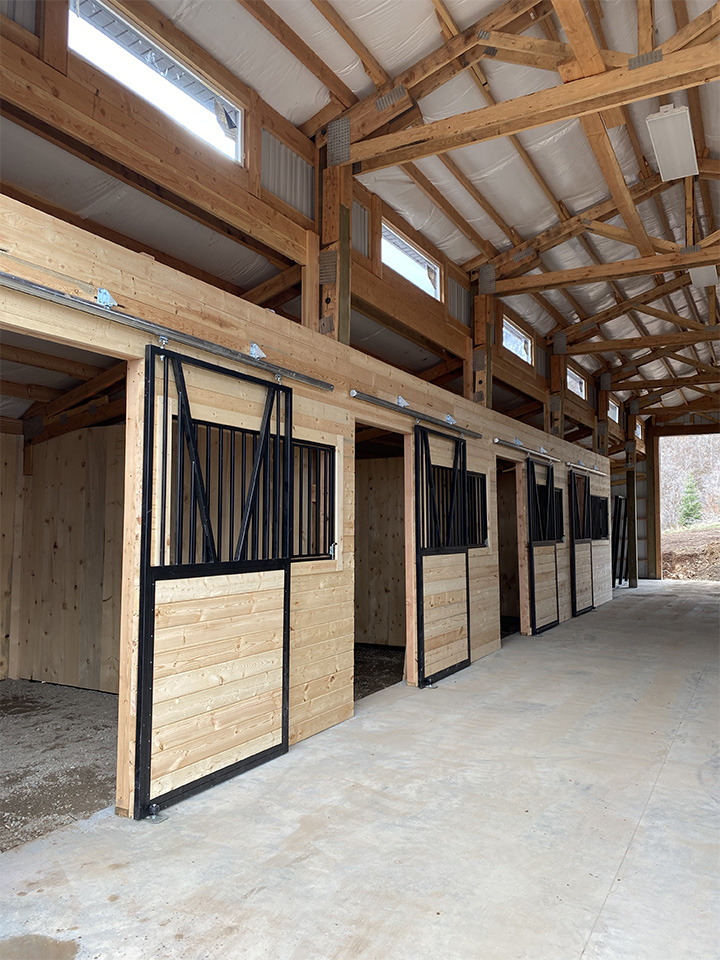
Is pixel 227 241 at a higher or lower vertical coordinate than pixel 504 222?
lower

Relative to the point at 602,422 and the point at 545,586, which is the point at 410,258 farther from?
the point at 602,422

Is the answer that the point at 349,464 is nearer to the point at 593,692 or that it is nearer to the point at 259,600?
the point at 259,600

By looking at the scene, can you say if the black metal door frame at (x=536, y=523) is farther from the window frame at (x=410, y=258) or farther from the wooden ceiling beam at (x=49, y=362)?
the wooden ceiling beam at (x=49, y=362)

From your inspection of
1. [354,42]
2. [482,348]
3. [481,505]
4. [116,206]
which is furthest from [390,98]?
[481,505]

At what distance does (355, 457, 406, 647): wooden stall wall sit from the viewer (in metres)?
7.84

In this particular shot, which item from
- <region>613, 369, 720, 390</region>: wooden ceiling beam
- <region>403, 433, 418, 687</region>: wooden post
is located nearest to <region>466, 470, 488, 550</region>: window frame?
<region>403, 433, 418, 687</region>: wooden post

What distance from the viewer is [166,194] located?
4.27 m

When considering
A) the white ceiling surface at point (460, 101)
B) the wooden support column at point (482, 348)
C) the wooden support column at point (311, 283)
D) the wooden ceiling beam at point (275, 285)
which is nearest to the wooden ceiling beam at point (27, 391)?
the wooden ceiling beam at point (275, 285)

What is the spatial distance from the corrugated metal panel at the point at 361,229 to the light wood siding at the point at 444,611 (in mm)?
2704

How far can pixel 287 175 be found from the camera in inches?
193

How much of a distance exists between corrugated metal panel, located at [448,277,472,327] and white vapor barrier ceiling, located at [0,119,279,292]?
8.44 feet

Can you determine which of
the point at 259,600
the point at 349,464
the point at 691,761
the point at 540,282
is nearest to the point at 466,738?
the point at 691,761

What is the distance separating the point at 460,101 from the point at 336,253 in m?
1.66

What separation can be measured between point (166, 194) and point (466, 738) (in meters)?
3.89
